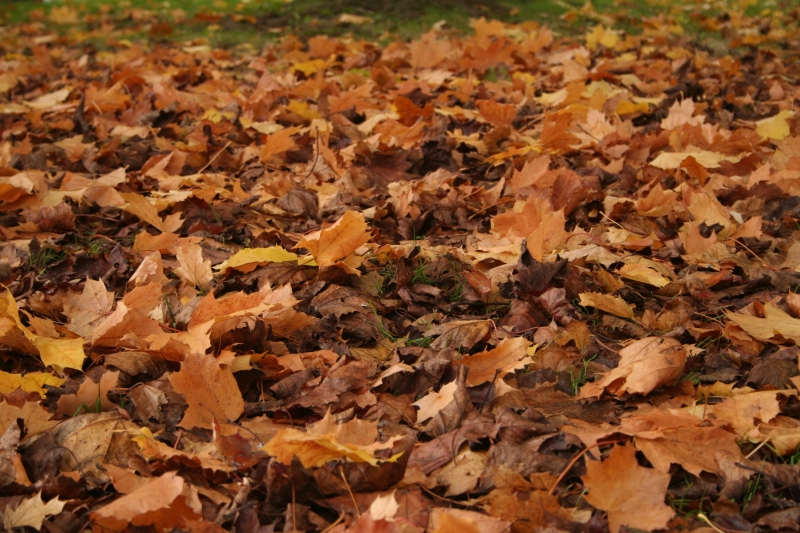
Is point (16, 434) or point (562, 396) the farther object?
point (562, 396)

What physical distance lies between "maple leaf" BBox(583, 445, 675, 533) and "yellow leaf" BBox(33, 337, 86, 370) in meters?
1.32

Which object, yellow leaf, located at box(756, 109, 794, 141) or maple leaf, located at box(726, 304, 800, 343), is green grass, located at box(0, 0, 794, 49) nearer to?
yellow leaf, located at box(756, 109, 794, 141)

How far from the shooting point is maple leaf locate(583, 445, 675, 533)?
4.57 feet

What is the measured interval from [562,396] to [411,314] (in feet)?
2.06

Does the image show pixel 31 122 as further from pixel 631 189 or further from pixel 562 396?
pixel 562 396

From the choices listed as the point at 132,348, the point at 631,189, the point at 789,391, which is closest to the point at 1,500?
the point at 132,348

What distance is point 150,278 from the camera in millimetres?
2354

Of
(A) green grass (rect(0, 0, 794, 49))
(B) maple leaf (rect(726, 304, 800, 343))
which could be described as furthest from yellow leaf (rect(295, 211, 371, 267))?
(A) green grass (rect(0, 0, 794, 49))

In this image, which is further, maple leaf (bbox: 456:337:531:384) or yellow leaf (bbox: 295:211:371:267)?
yellow leaf (bbox: 295:211:371:267)

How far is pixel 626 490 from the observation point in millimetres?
1433

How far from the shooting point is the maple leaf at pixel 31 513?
1422 millimetres

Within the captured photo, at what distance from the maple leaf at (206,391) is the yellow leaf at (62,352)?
35 cm

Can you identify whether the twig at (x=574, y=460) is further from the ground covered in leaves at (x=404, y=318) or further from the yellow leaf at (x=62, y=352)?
the yellow leaf at (x=62, y=352)

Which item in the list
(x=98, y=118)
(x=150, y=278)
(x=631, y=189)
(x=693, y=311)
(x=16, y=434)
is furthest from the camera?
(x=98, y=118)
